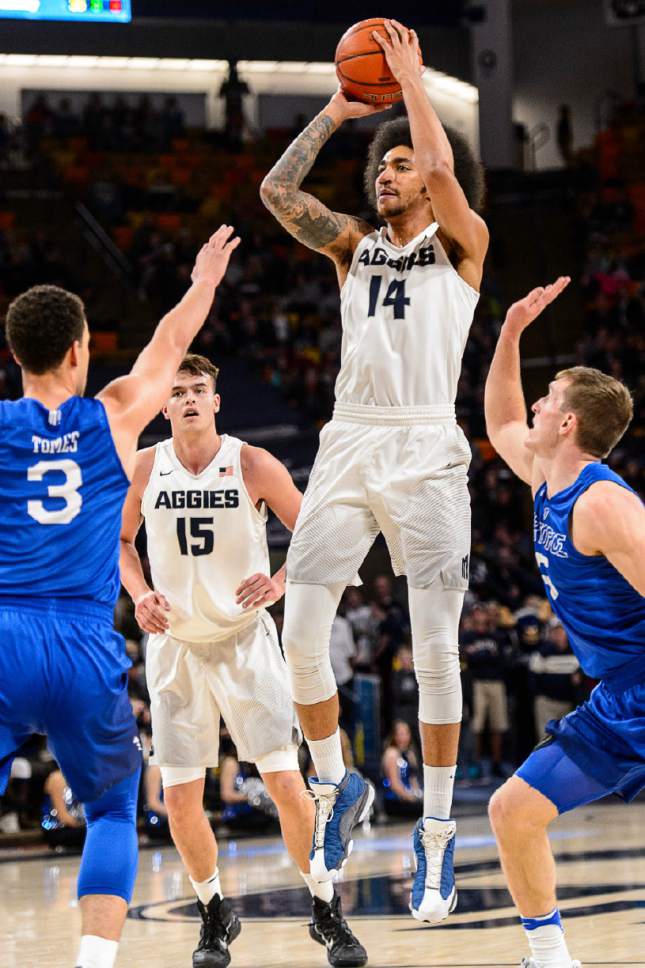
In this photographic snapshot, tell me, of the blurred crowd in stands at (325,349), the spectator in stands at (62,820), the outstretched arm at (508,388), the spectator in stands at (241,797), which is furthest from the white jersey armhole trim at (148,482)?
the spectator in stands at (241,797)

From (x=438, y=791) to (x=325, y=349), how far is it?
15.7 metres

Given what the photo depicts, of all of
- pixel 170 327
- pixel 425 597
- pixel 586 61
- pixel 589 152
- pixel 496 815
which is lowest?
pixel 496 815

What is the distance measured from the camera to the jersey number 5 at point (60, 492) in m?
4.63

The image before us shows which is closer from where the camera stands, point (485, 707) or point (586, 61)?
point (485, 707)

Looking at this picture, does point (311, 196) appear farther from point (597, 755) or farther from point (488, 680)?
point (488, 680)

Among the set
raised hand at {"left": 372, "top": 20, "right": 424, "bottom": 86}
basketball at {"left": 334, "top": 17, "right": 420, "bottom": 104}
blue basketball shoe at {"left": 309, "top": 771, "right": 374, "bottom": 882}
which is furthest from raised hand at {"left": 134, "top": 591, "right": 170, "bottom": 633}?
raised hand at {"left": 372, "top": 20, "right": 424, "bottom": 86}

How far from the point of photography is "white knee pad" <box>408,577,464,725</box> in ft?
18.0

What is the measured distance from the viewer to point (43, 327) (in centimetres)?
465

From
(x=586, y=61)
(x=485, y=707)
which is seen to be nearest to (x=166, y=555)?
(x=485, y=707)

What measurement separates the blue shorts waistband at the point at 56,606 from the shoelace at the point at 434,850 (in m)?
1.64

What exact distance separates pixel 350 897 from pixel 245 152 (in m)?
18.8

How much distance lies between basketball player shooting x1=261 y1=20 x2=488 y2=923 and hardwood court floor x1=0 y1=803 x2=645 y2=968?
3.30 feet

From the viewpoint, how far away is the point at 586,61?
27547 millimetres

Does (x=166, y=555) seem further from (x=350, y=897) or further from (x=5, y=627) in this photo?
(x=350, y=897)
